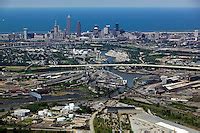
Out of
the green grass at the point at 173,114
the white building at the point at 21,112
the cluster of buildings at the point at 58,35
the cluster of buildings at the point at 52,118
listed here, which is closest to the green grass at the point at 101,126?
the cluster of buildings at the point at 52,118

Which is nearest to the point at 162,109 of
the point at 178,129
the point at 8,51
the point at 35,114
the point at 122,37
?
the point at 178,129

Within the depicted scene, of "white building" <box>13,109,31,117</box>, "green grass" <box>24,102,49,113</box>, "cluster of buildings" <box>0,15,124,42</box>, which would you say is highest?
"cluster of buildings" <box>0,15,124,42</box>

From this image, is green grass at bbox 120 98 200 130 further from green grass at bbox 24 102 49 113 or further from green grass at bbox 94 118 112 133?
green grass at bbox 24 102 49 113

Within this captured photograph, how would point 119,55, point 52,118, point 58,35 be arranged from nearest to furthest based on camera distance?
point 52,118
point 119,55
point 58,35

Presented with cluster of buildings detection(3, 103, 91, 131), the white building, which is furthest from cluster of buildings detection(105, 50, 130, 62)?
the white building

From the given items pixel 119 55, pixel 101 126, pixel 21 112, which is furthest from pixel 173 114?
pixel 119 55

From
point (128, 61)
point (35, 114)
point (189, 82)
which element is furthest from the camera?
point (128, 61)

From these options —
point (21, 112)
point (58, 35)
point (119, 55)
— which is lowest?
point (119, 55)

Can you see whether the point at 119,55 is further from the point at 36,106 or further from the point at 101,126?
the point at 101,126

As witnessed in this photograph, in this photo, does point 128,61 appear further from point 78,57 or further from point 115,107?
point 115,107

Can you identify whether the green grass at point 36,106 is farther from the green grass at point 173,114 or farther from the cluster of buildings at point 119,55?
the cluster of buildings at point 119,55

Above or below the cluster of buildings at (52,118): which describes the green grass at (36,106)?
below
